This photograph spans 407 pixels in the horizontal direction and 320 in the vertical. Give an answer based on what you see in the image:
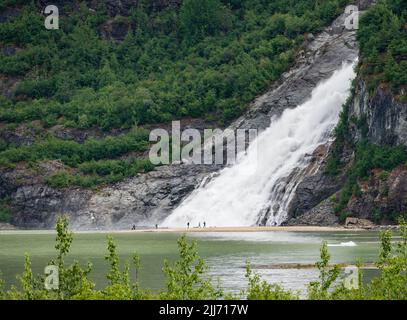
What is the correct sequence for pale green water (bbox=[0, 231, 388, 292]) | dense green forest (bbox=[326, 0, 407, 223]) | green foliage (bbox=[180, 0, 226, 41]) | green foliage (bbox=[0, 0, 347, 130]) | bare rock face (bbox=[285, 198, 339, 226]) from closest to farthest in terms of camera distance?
1. pale green water (bbox=[0, 231, 388, 292])
2. dense green forest (bbox=[326, 0, 407, 223])
3. bare rock face (bbox=[285, 198, 339, 226])
4. green foliage (bbox=[0, 0, 347, 130])
5. green foliage (bbox=[180, 0, 226, 41])

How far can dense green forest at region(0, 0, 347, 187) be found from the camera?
14662 cm

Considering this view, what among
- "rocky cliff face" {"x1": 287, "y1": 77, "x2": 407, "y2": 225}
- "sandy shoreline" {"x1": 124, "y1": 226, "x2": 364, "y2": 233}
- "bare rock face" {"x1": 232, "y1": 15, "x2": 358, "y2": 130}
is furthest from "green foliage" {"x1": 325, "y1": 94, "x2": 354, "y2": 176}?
"bare rock face" {"x1": 232, "y1": 15, "x2": 358, "y2": 130}

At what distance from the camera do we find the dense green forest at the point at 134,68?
146625 millimetres

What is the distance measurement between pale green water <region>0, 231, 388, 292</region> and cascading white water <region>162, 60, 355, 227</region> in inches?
593

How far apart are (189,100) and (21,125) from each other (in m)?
23.7

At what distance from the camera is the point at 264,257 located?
7550 cm

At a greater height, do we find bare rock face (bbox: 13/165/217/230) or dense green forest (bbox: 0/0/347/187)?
dense green forest (bbox: 0/0/347/187)

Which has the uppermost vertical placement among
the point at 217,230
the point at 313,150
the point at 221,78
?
the point at 221,78

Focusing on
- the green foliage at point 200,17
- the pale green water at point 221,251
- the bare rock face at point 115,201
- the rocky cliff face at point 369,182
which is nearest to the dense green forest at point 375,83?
the rocky cliff face at point 369,182

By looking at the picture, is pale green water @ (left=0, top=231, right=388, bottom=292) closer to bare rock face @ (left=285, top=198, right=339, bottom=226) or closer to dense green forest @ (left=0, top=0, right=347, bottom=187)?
bare rock face @ (left=285, top=198, right=339, bottom=226)

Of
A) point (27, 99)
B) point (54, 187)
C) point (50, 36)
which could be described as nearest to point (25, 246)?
point (54, 187)

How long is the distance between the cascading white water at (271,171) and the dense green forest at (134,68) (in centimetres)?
1157

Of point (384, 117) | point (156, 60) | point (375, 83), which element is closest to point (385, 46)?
point (375, 83)
